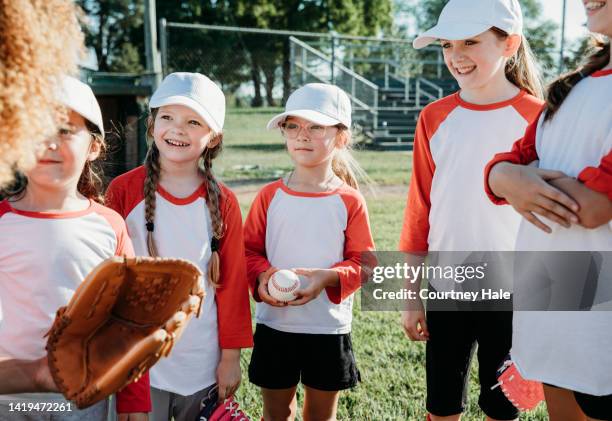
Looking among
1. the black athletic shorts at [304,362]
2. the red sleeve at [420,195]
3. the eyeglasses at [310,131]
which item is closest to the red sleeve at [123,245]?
the black athletic shorts at [304,362]

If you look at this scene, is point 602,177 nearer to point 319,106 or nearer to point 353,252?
point 353,252

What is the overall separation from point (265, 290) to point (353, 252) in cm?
42

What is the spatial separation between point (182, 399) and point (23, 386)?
2.77 ft

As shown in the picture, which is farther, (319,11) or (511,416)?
(319,11)

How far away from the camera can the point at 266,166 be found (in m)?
13.2

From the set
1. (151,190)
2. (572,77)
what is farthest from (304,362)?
(572,77)

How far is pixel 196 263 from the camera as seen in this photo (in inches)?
91.7

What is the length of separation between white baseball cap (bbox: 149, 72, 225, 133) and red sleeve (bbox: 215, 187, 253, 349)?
326mm

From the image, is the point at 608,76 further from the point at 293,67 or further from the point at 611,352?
the point at 293,67

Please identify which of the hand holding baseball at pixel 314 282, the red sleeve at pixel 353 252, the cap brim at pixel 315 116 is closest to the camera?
the hand holding baseball at pixel 314 282

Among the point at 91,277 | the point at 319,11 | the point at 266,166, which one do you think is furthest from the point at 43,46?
the point at 319,11

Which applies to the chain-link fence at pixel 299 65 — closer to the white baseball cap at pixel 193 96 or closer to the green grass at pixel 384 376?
the green grass at pixel 384 376

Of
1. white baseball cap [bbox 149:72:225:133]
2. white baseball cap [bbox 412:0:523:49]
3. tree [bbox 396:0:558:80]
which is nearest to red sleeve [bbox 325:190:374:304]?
white baseball cap [bbox 149:72:225:133]

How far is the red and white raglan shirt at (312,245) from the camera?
8.52ft
